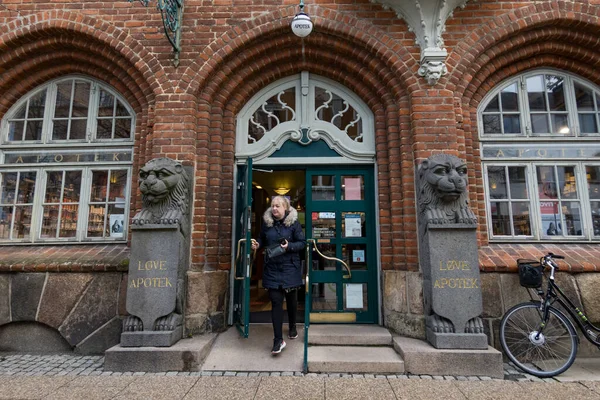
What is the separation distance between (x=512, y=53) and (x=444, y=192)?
2.53 meters

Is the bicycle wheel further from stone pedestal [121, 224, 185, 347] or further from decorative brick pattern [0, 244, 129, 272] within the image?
decorative brick pattern [0, 244, 129, 272]

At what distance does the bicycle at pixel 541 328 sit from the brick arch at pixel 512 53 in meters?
0.85

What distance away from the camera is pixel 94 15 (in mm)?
4781

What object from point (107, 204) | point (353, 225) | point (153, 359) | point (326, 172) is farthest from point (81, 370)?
point (326, 172)

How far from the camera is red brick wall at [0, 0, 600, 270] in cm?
445

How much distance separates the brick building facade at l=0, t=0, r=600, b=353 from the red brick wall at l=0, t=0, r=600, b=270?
0.07 ft

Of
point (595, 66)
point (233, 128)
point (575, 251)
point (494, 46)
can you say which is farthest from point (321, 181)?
point (595, 66)

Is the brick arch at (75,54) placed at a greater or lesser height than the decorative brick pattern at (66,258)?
greater

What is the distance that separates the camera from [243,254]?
4.23 metres

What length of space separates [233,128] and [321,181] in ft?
4.84

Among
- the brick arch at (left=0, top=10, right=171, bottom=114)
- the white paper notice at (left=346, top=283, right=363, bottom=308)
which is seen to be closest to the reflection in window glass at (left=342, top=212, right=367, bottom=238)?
the white paper notice at (left=346, top=283, right=363, bottom=308)

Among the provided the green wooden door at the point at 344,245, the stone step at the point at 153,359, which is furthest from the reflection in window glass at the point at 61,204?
the green wooden door at the point at 344,245

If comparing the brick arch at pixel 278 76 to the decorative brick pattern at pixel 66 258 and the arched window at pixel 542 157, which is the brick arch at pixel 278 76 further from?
the arched window at pixel 542 157

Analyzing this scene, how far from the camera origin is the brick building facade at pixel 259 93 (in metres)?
4.34
